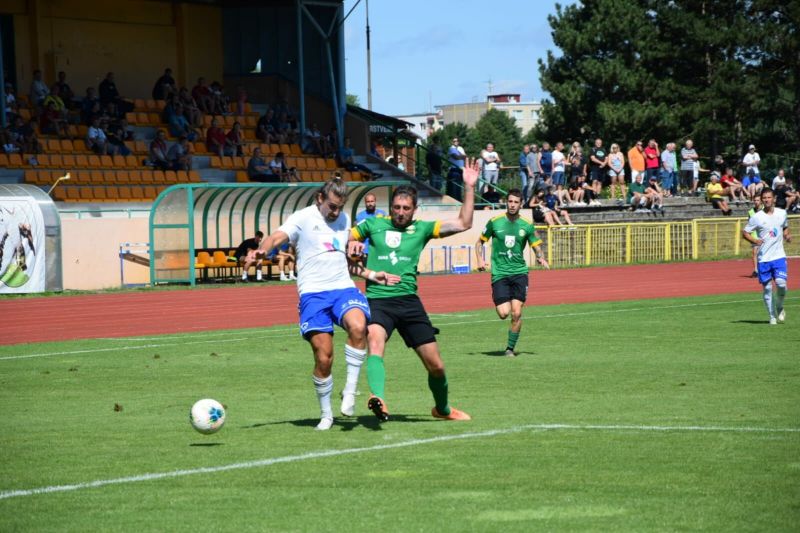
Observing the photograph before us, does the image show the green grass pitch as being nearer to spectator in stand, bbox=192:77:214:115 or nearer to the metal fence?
the metal fence

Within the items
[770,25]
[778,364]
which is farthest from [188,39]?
[778,364]

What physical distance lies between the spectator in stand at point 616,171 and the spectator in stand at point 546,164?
2.06 meters

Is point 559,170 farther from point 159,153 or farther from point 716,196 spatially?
point 159,153

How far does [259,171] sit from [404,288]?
1119 inches

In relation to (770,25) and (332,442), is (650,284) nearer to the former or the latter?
(332,442)

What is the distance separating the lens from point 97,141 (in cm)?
3741

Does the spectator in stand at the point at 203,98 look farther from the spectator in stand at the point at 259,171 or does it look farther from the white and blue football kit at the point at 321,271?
the white and blue football kit at the point at 321,271

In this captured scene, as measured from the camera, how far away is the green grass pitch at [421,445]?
730 centimetres

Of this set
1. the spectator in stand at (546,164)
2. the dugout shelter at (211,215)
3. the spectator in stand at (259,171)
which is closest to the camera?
the dugout shelter at (211,215)

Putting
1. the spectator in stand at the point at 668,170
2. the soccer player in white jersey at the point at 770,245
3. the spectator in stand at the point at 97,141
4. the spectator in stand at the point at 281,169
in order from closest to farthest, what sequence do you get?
the soccer player in white jersey at the point at 770,245
the spectator in stand at the point at 97,141
the spectator in stand at the point at 281,169
the spectator in stand at the point at 668,170

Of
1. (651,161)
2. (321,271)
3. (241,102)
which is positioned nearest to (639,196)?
(651,161)

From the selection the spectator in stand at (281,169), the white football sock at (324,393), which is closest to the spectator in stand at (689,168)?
the spectator in stand at (281,169)

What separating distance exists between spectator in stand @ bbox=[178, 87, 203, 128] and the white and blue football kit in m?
31.4

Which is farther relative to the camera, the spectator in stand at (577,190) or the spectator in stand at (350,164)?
the spectator in stand at (350,164)
